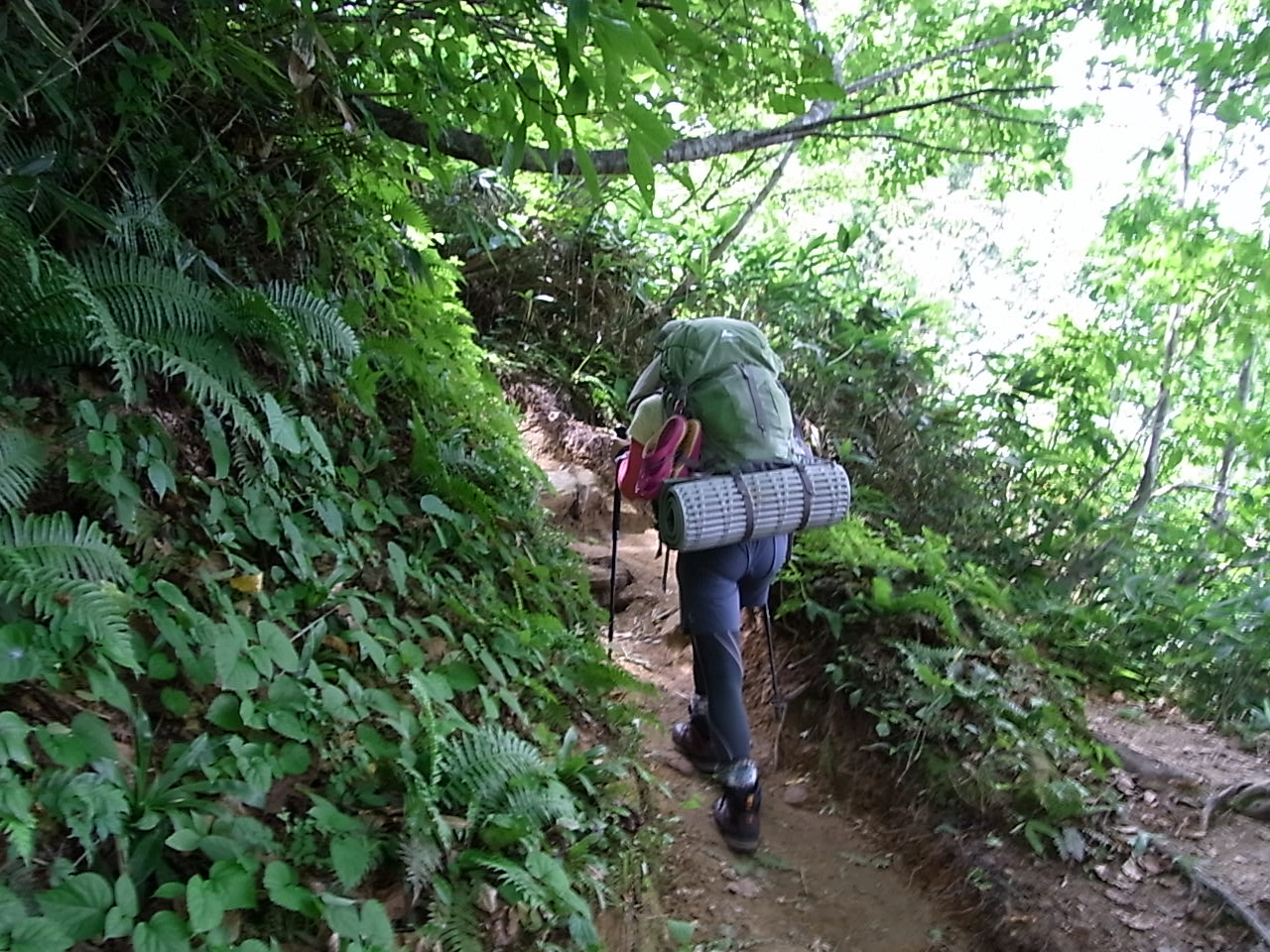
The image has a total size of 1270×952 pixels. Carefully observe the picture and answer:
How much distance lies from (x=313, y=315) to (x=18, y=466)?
A: 1479 mm

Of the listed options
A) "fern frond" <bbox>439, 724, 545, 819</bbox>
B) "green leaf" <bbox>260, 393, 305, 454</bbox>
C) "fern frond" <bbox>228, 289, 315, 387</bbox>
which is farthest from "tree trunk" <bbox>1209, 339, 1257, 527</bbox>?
"green leaf" <bbox>260, 393, 305, 454</bbox>

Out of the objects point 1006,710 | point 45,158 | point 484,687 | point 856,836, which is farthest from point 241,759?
point 1006,710

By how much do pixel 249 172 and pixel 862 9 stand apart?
6.48m

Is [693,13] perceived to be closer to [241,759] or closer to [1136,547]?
[241,759]

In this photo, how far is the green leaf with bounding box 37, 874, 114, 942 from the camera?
1.79m

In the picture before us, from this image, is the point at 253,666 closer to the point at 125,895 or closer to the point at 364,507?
the point at 125,895

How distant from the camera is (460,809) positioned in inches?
108

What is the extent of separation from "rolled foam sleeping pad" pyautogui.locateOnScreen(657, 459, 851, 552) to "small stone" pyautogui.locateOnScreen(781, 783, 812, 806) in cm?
181

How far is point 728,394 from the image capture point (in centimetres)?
412

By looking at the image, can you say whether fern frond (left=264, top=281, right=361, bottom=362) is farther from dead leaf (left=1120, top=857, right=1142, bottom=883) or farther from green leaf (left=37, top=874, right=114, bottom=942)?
dead leaf (left=1120, top=857, right=1142, bottom=883)

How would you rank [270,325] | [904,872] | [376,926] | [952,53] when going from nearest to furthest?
[376,926] < [270,325] < [904,872] < [952,53]

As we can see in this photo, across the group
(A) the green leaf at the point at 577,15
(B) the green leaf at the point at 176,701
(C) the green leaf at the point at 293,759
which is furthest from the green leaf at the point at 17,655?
(A) the green leaf at the point at 577,15

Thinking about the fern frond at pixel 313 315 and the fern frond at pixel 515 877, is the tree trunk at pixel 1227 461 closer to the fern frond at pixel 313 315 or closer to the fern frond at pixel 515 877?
the fern frond at pixel 313 315

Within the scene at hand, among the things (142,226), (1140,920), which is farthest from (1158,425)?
(142,226)
